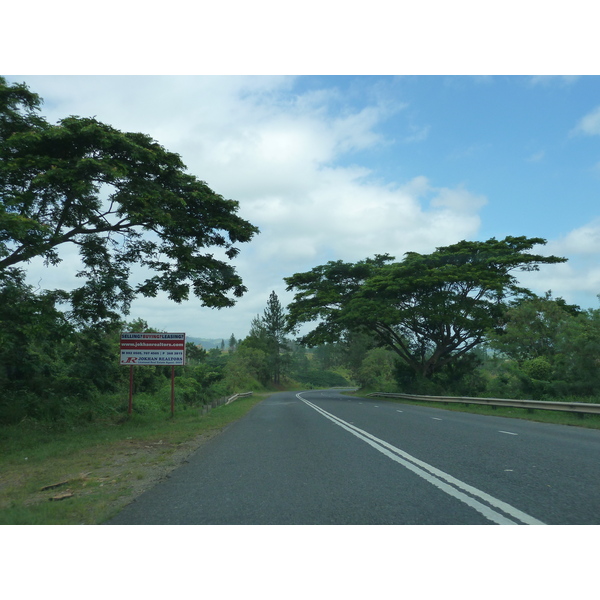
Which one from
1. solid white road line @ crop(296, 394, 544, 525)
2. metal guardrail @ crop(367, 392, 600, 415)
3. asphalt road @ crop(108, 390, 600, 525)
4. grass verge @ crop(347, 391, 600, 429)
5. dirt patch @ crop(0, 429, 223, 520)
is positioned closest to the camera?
solid white road line @ crop(296, 394, 544, 525)

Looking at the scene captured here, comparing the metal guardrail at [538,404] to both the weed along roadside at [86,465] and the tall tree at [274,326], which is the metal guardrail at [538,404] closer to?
the weed along roadside at [86,465]

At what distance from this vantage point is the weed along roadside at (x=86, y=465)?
5.36 m

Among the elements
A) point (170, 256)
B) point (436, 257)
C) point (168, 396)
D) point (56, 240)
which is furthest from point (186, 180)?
point (436, 257)

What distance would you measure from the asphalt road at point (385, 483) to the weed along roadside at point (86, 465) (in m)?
0.47

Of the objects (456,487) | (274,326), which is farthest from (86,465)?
(274,326)

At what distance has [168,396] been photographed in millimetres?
25875

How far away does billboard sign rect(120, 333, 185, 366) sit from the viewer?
650 inches

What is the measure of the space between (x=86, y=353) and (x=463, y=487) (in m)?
16.2

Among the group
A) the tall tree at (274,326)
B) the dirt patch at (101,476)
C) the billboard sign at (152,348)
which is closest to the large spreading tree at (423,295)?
the billboard sign at (152,348)

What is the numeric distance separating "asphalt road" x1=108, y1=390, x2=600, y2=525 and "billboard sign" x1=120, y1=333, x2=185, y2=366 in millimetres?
6903

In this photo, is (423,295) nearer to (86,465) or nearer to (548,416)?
(548,416)

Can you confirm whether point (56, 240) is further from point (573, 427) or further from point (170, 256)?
point (573, 427)

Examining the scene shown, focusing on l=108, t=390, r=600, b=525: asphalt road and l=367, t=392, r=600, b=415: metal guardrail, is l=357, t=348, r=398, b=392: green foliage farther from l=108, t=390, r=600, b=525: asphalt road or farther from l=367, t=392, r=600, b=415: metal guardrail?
l=108, t=390, r=600, b=525: asphalt road

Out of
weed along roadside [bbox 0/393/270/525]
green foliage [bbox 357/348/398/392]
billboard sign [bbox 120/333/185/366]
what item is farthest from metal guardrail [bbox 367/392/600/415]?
green foliage [bbox 357/348/398/392]
